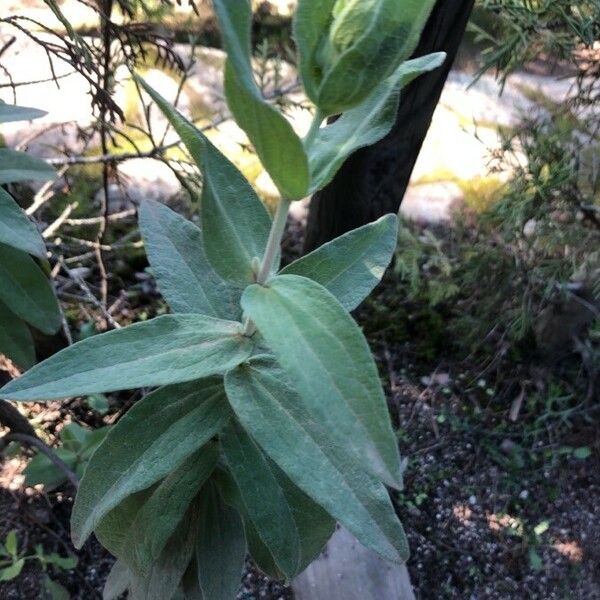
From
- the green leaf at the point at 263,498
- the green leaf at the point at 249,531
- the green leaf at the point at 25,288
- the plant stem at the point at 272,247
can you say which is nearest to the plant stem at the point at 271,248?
the plant stem at the point at 272,247

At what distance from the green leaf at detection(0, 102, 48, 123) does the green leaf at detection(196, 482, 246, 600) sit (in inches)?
21.4

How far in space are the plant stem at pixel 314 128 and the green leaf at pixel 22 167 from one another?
1.90 feet

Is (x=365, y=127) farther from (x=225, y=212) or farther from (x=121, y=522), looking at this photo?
(x=121, y=522)

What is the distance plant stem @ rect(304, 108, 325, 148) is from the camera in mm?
555

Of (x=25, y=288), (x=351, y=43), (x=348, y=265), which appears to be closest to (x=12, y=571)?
(x=25, y=288)

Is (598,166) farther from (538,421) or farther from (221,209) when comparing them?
(221,209)

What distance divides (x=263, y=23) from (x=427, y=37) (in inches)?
68.8

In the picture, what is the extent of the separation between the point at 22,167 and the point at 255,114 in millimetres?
615

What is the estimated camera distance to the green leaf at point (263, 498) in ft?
2.42

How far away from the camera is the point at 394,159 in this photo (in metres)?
1.32

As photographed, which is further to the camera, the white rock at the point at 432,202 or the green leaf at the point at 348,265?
the white rock at the point at 432,202

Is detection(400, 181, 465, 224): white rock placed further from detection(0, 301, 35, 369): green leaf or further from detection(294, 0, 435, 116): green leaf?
detection(294, 0, 435, 116): green leaf

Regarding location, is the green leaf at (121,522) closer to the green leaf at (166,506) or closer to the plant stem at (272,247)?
the green leaf at (166,506)

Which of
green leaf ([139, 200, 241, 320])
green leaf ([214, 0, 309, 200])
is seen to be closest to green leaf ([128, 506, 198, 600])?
green leaf ([139, 200, 241, 320])
